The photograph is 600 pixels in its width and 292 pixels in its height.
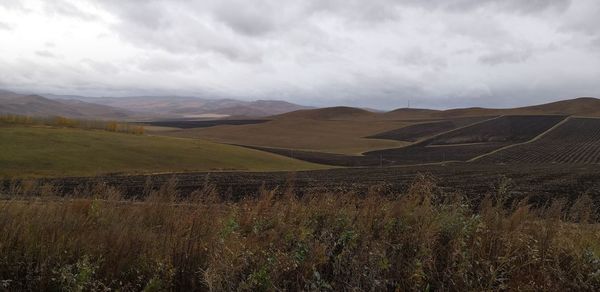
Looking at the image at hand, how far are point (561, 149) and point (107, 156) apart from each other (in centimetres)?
6671

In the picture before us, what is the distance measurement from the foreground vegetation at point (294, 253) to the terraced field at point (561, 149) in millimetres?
56077

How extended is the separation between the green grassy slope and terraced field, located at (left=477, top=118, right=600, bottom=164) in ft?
93.1

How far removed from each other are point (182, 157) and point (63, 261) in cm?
5131

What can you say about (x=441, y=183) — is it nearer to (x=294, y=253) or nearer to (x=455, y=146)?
(x=294, y=253)

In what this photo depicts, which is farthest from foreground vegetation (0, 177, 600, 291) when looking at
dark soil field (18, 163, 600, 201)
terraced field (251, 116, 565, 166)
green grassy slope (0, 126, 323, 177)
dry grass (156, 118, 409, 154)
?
dry grass (156, 118, 409, 154)

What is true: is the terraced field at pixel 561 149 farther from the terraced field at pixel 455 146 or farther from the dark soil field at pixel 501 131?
the dark soil field at pixel 501 131

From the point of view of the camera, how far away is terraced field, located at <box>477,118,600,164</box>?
188 ft

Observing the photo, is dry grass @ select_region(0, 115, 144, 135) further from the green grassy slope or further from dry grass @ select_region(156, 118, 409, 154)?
the green grassy slope

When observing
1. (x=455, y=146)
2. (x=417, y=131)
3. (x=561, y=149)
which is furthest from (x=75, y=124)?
(x=561, y=149)

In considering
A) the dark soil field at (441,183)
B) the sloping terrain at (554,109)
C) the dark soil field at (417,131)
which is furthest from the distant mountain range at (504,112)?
the dark soil field at (441,183)

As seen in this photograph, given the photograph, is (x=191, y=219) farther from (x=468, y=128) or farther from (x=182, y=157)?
(x=468, y=128)

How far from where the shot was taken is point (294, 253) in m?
4.88

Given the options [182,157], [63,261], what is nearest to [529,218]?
[63,261]

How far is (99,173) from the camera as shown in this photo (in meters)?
42.2
